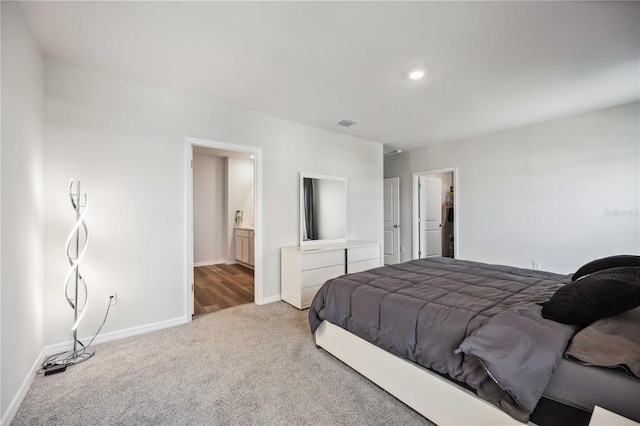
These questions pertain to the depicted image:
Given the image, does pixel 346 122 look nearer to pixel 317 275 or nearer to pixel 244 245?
pixel 317 275

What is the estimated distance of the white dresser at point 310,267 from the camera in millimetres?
3348

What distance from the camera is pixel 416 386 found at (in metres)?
1.58

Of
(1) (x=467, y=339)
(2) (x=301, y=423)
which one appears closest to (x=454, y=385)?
(1) (x=467, y=339)

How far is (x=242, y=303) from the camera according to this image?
3.52 m

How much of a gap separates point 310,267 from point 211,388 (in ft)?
5.85

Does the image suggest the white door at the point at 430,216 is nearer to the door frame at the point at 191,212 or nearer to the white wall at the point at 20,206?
the door frame at the point at 191,212

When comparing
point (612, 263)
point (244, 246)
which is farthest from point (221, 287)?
point (612, 263)

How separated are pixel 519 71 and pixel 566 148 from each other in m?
1.96

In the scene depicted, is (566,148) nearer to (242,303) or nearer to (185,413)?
(242,303)

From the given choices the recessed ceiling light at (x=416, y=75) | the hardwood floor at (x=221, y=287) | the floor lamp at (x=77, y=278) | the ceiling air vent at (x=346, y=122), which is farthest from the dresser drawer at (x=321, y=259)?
the recessed ceiling light at (x=416, y=75)

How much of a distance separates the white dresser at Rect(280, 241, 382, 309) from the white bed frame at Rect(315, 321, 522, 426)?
1.21 m

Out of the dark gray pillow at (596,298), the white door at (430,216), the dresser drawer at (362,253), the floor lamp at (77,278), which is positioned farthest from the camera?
the white door at (430,216)

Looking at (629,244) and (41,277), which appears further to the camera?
(629,244)

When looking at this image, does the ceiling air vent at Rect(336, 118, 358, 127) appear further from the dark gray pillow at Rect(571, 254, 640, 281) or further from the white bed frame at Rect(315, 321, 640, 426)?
the dark gray pillow at Rect(571, 254, 640, 281)
